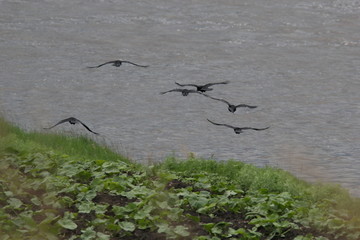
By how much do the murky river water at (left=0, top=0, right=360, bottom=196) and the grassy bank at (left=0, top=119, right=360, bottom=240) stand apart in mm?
464

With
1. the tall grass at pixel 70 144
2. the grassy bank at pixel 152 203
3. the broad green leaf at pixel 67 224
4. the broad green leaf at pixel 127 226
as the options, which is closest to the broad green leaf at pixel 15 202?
the grassy bank at pixel 152 203

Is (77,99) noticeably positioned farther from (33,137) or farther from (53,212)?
(53,212)

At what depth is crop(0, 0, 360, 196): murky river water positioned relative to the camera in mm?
12250

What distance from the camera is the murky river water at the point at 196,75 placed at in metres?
12.2

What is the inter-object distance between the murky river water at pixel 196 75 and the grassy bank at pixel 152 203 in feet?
1.52

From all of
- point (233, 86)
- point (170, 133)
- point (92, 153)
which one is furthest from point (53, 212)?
point (233, 86)

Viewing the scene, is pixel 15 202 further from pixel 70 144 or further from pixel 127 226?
pixel 70 144

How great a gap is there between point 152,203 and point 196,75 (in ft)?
33.8

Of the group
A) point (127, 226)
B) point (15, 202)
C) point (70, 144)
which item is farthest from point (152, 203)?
point (70, 144)

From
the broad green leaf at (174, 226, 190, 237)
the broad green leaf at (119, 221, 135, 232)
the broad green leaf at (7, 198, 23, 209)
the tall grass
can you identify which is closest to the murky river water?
the tall grass

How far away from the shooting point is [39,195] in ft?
24.7

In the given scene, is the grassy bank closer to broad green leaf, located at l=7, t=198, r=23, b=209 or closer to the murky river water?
broad green leaf, located at l=7, t=198, r=23, b=209

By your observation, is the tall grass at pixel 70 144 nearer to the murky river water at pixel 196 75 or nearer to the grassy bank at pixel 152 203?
the murky river water at pixel 196 75

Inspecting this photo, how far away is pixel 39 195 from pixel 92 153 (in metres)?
3.06
